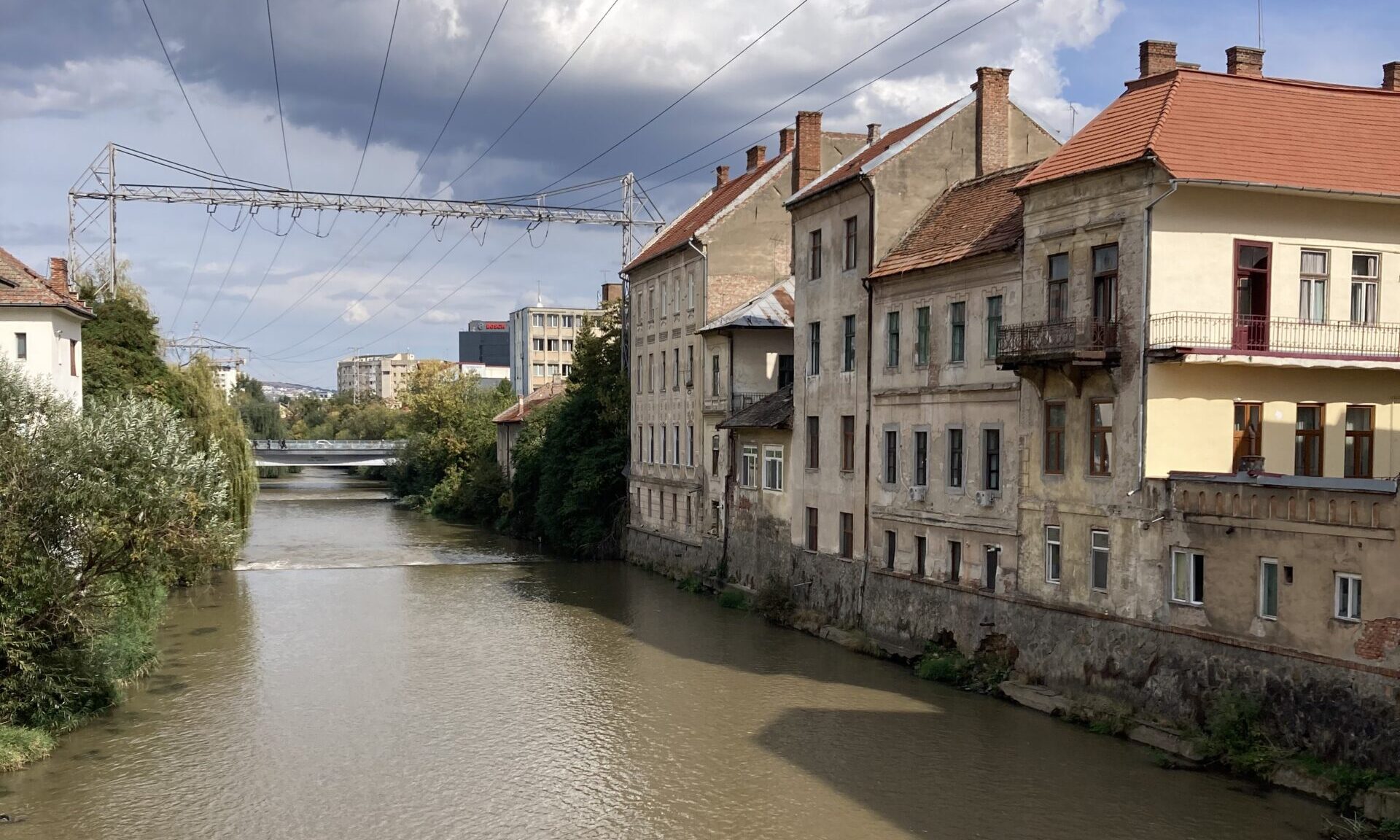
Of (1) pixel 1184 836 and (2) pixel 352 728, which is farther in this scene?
(2) pixel 352 728

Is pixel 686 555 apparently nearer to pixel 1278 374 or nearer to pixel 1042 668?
pixel 1042 668

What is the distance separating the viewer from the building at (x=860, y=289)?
30016mm

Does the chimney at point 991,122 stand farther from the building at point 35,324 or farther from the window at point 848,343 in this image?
the building at point 35,324

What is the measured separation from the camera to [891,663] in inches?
1085

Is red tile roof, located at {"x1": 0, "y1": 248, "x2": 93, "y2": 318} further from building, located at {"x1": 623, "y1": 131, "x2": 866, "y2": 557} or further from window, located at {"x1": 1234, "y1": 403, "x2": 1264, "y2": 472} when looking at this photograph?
window, located at {"x1": 1234, "y1": 403, "x2": 1264, "y2": 472}

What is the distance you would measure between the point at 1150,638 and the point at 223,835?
48.9 feet

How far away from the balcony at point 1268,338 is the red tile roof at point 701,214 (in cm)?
2295

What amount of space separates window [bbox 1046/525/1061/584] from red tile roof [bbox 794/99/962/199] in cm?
1085

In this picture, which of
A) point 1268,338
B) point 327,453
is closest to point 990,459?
point 1268,338

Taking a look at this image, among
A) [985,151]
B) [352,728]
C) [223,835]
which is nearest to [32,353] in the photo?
[352,728]

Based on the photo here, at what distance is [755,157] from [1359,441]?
3231 cm

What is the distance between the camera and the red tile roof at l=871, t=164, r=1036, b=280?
2588cm

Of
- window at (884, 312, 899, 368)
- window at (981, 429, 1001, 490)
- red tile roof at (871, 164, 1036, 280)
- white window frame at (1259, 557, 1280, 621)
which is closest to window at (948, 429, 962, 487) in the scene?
window at (981, 429, 1001, 490)

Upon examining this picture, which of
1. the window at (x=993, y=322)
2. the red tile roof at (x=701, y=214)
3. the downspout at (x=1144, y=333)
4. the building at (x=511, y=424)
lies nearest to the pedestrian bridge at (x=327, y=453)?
the building at (x=511, y=424)
